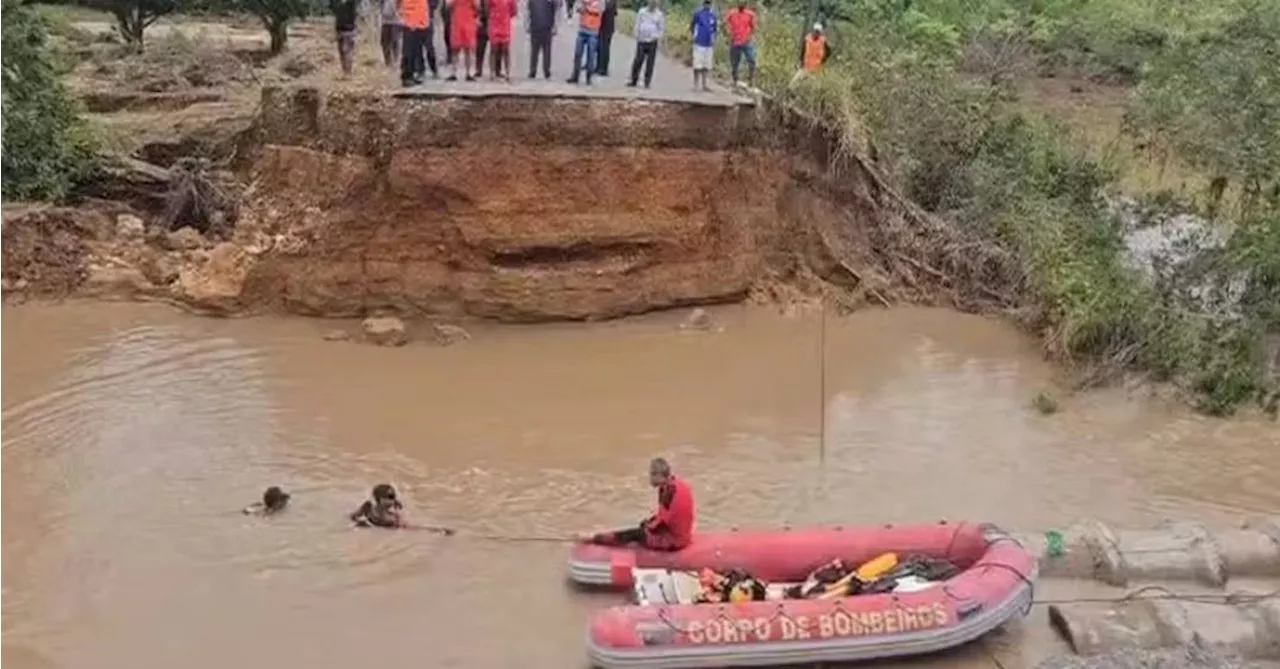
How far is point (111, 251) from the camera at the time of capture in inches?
805

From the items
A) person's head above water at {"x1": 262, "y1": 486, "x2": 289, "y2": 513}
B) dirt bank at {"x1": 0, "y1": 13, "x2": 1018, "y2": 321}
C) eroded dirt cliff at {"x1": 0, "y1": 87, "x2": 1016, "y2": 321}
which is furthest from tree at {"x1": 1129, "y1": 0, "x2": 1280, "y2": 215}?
person's head above water at {"x1": 262, "y1": 486, "x2": 289, "y2": 513}

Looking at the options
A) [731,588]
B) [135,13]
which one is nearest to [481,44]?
[731,588]

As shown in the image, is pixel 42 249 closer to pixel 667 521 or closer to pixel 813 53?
pixel 813 53

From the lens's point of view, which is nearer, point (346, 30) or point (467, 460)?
point (467, 460)

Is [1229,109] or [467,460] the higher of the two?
[1229,109]

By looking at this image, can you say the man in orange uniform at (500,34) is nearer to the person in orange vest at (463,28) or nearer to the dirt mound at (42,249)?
the person in orange vest at (463,28)

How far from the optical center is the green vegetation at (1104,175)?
61.1 ft

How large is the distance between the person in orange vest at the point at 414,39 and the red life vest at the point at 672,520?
781 centimetres

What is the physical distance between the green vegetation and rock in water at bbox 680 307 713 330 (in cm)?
318

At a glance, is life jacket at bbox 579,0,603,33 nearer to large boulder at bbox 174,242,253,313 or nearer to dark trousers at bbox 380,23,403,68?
dark trousers at bbox 380,23,403,68

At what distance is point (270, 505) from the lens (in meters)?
14.0

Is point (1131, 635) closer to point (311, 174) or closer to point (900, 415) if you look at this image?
point (900, 415)

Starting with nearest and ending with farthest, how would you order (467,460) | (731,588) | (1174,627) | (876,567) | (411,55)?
(1174,627), (731,588), (876,567), (467,460), (411,55)

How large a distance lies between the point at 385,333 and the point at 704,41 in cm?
542
